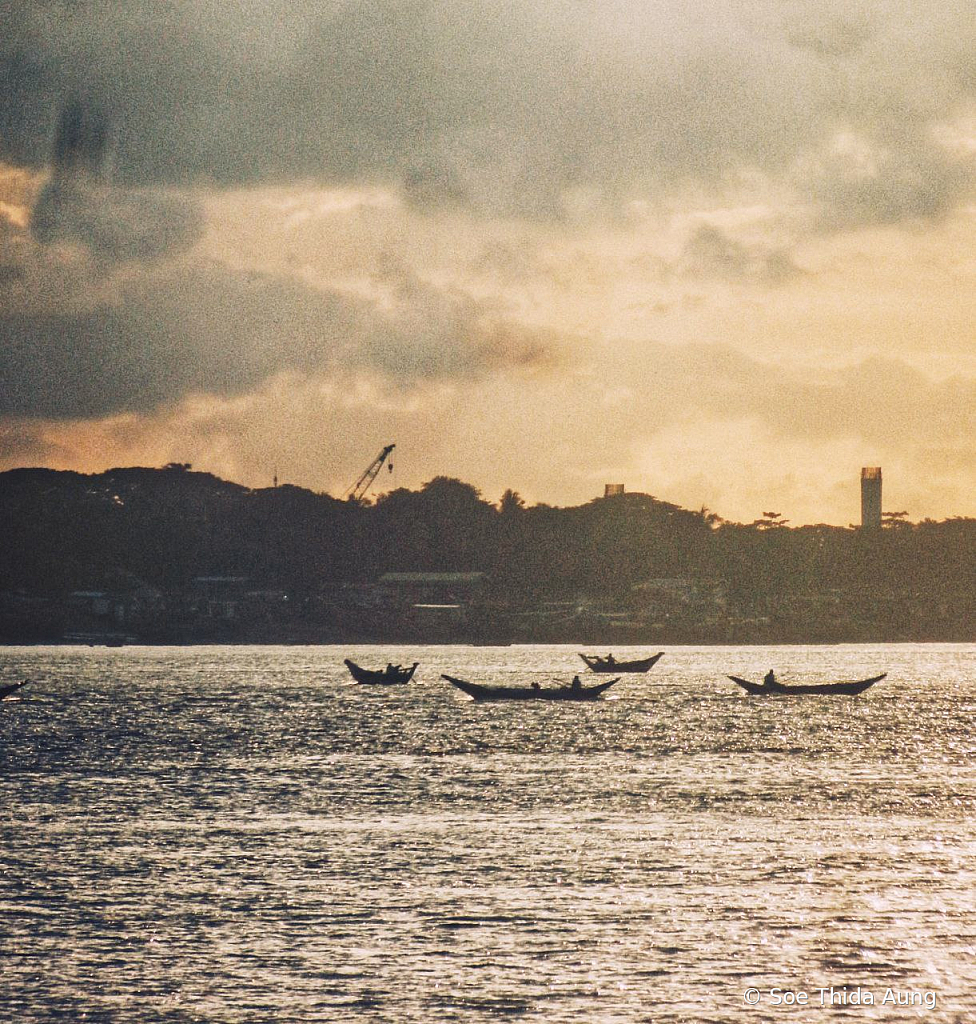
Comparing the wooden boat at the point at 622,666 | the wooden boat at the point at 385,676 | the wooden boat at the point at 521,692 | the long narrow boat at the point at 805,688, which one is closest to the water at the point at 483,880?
the wooden boat at the point at 521,692

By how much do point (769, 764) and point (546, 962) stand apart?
50.8 metres

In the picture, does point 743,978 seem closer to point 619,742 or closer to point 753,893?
point 753,893

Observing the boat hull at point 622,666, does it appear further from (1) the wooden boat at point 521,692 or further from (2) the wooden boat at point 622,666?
(1) the wooden boat at point 521,692

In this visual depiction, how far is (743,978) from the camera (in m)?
37.4

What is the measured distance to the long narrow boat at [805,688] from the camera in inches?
5527

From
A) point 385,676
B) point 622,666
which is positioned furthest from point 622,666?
point 385,676

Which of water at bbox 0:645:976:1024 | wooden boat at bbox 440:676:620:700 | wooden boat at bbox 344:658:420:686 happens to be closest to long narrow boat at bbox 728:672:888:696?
wooden boat at bbox 440:676:620:700

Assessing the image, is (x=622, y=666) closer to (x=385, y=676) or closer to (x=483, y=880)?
(x=385, y=676)

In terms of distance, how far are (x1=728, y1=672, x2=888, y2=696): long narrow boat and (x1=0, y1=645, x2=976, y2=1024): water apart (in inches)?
1513

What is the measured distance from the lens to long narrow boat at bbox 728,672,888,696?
140375mm

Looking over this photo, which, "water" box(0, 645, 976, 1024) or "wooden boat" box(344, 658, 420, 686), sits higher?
"wooden boat" box(344, 658, 420, 686)

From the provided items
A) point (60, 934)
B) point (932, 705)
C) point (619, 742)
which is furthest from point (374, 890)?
point (932, 705)

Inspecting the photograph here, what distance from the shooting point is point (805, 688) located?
14475 cm

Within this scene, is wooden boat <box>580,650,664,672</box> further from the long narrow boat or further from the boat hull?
the long narrow boat
